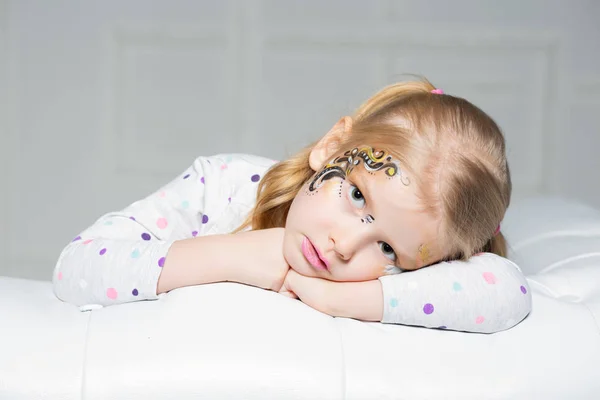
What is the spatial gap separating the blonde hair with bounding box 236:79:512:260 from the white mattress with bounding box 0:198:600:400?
17 centimetres

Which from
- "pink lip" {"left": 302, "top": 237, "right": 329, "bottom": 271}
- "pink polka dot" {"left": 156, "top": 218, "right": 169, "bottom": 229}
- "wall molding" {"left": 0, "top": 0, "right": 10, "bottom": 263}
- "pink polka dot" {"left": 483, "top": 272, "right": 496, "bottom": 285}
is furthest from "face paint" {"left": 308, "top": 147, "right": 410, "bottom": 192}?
"wall molding" {"left": 0, "top": 0, "right": 10, "bottom": 263}

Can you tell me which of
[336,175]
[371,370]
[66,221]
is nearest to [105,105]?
[66,221]

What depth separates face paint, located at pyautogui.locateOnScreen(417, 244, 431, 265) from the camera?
133 centimetres

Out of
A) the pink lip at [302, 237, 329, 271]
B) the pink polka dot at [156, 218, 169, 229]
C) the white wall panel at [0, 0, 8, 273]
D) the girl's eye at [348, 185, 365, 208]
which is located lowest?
the white wall panel at [0, 0, 8, 273]

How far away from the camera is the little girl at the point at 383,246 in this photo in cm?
130

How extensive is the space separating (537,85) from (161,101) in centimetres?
164

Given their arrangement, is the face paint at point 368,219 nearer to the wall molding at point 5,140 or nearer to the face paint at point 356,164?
the face paint at point 356,164

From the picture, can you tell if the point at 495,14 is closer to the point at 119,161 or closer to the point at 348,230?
the point at 119,161

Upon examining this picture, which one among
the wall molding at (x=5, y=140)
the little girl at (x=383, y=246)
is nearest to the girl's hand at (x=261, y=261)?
the little girl at (x=383, y=246)

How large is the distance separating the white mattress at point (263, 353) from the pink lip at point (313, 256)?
0.07 metres

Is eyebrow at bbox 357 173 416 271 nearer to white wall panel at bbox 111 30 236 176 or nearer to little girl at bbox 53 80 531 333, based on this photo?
little girl at bbox 53 80 531 333

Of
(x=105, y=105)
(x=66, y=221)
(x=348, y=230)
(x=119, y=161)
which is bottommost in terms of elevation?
(x=66, y=221)

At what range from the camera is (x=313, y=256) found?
1342 millimetres

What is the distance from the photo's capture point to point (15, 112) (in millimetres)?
3660
